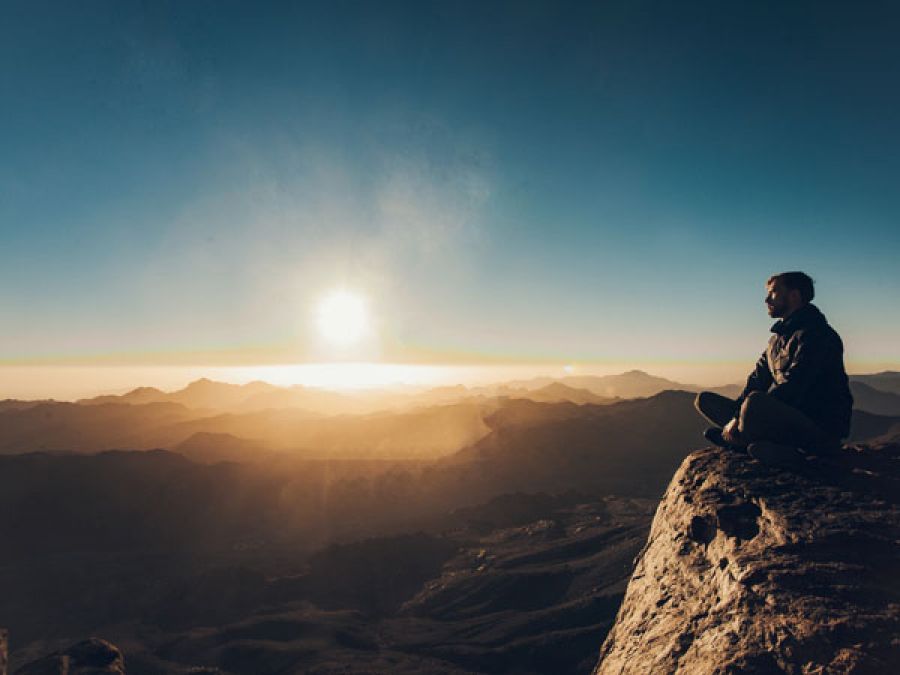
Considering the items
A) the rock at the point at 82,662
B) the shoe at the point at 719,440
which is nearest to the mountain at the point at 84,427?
the rock at the point at 82,662

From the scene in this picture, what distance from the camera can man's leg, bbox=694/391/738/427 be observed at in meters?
4.85

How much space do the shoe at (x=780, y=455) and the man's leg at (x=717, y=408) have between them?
654 millimetres

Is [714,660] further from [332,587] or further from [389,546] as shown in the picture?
[389,546]

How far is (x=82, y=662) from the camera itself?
1217 cm

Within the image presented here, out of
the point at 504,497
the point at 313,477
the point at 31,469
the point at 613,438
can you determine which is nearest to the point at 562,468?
the point at 613,438

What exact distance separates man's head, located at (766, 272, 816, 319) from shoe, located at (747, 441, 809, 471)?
1.29 meters

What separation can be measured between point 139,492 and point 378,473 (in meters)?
27.3

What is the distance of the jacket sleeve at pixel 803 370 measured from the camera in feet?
13.2

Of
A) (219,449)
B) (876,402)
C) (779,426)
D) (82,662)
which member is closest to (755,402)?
(779,426)

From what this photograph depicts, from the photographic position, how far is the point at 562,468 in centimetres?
6278

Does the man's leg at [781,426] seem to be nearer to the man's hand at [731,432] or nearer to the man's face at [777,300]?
the man's hand at [731,432]

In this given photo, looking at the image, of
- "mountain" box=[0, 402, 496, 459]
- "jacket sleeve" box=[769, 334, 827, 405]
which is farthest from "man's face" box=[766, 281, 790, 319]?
"mountain" box=[0, 402, 496, 459]

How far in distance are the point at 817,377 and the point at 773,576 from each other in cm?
186

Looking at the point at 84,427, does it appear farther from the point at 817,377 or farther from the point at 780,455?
the point at 817,377
